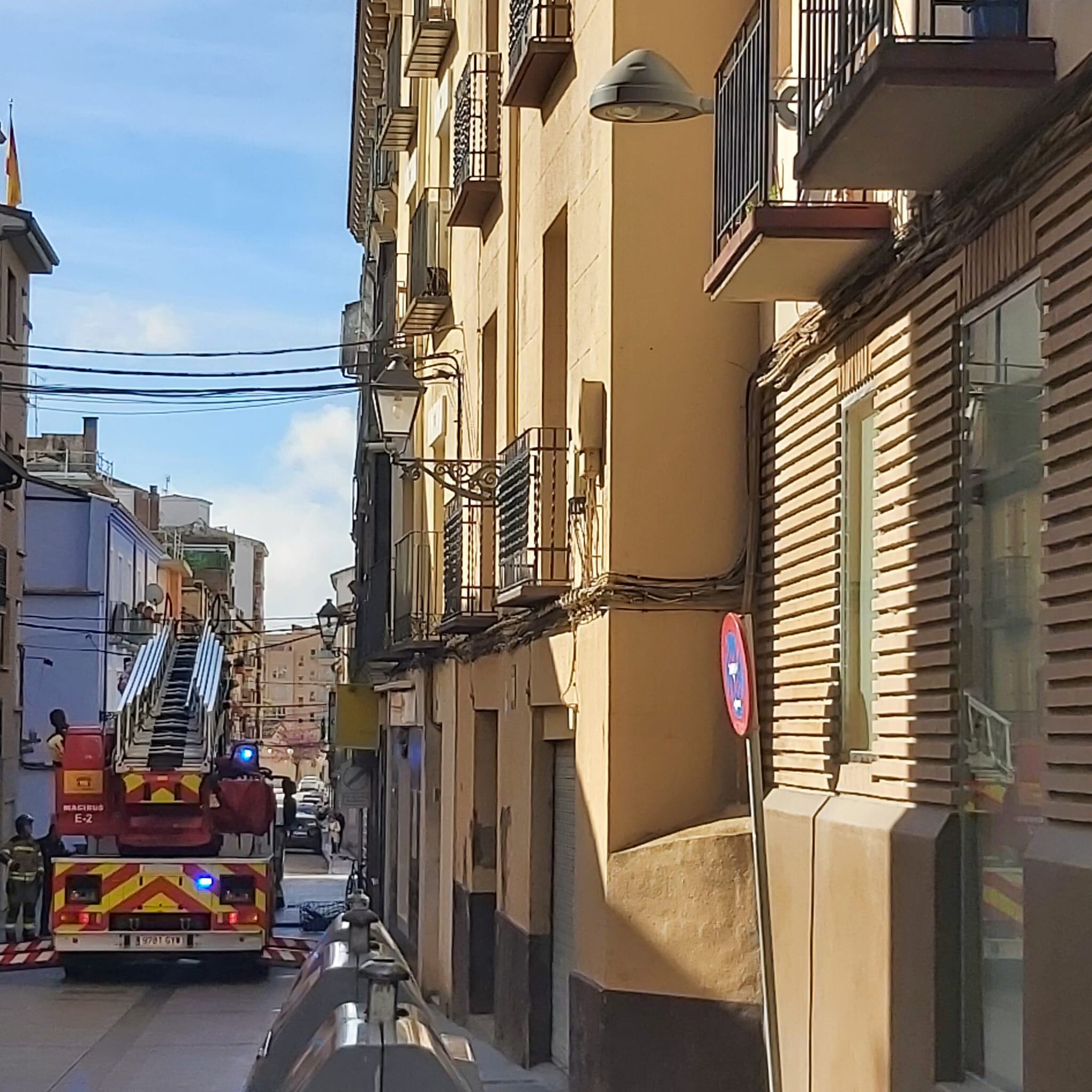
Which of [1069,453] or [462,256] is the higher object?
[462,256]

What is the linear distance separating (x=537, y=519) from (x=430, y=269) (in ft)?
28.3

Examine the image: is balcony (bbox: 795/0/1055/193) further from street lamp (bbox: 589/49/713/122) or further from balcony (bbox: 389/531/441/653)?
balcony (bbox: 389/531/441/653)

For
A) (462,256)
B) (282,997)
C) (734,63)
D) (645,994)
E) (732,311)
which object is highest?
(462,256)

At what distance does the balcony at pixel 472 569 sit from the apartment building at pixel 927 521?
6.64 m

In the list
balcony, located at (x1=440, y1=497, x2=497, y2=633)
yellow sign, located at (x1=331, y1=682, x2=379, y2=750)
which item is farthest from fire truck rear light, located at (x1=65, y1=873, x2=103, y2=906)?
yellow sign, located at (x1=331, y1=682, x2=379, y2=750)

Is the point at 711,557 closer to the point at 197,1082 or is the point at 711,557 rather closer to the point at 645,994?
the point at 645,994

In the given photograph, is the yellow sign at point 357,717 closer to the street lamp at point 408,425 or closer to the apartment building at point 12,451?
the apartment building at point 12,451

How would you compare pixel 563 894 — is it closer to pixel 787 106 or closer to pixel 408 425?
pixel 408 425

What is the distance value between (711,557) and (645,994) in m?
2.49

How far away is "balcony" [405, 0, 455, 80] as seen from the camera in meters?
21.2

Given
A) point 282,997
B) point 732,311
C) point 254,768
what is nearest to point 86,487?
point 254,768

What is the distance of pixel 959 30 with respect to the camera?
7.31 metres

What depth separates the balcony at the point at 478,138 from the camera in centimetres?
1738

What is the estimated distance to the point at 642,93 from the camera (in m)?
8.45
